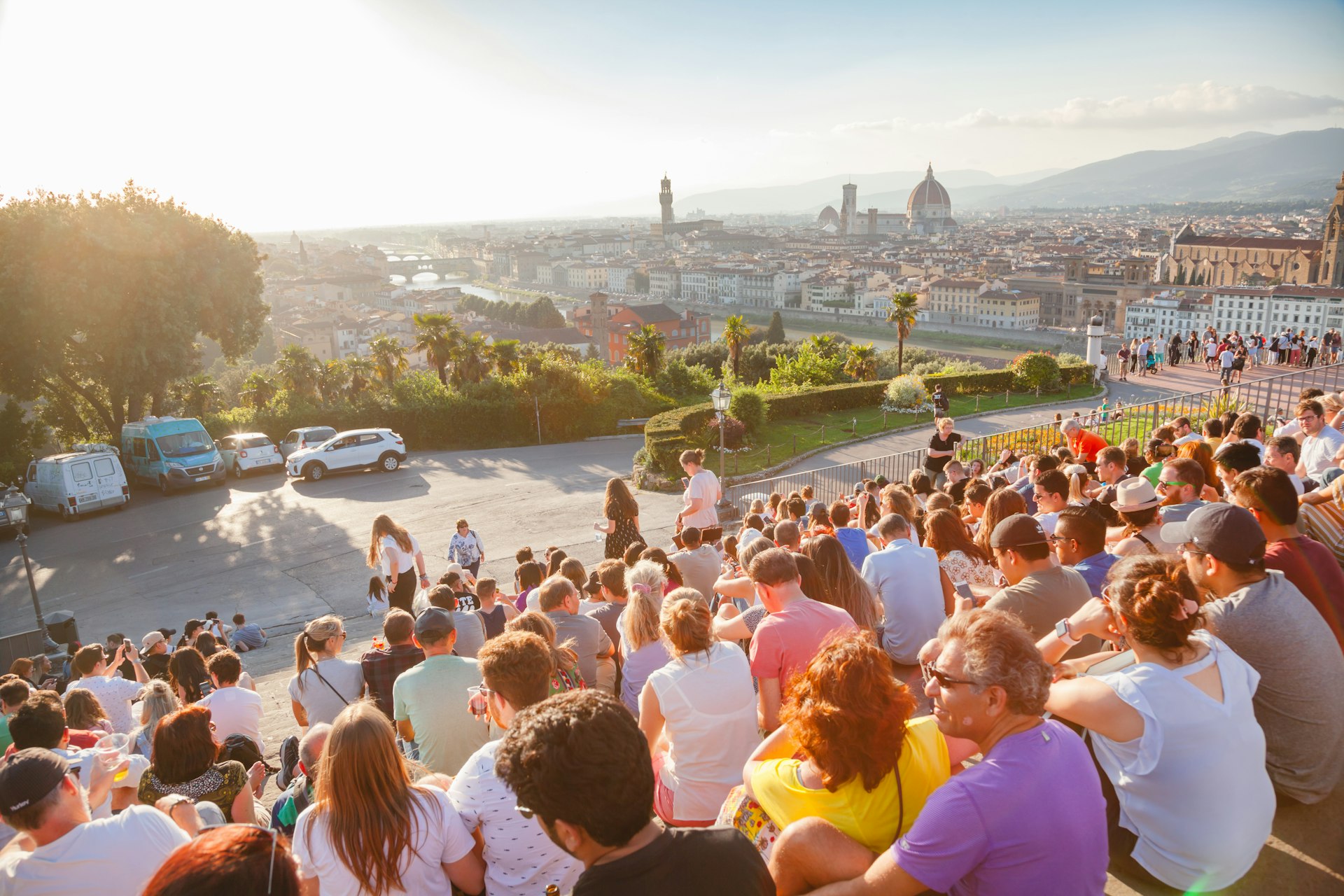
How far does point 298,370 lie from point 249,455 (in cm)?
1614

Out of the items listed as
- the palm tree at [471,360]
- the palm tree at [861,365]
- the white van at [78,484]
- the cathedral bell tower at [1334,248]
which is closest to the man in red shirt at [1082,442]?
the white van at [78,484]

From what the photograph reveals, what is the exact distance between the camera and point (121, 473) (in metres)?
20.4

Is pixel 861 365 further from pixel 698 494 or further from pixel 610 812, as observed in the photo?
pixel 610 812

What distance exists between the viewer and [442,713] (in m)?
4.15

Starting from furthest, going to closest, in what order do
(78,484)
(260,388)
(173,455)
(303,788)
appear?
(260,388) < (173,455) < (78,484) < (303,788)

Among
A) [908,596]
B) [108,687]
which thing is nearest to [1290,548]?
[908,596]

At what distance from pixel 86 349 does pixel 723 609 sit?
1001 inches

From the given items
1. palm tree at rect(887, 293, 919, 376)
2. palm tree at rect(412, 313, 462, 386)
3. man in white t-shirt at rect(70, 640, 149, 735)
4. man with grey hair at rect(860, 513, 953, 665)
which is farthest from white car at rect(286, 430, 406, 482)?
palm tree at rect(887, 293, 919, 376)

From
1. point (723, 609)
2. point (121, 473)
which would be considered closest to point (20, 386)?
point (121, 473)

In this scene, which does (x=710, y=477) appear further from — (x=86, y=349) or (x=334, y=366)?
(x=334, y=366)

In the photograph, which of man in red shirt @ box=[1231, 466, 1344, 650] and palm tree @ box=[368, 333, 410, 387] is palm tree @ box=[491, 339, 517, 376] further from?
man in red shirt @ box=[1231, 466, 1344, 650]

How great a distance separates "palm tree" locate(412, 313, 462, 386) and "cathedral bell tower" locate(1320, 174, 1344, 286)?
113448 millimetres

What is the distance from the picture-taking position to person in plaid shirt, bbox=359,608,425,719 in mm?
4914

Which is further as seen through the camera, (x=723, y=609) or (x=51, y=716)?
(x=723, y=609)
